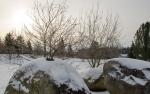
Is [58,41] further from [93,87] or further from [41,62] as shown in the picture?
[41,62]

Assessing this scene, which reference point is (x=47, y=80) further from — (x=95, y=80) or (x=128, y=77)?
(x=95, y=80)

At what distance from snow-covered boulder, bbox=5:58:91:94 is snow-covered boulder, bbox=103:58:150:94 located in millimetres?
2887

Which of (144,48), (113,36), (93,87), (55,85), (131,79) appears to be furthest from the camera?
(144,48)

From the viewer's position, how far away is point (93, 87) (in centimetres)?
1005

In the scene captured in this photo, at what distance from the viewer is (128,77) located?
8.29 metres

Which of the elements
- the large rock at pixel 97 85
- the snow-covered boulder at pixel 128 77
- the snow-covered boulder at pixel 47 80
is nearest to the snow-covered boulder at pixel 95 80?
the large rock at pixel 97 85

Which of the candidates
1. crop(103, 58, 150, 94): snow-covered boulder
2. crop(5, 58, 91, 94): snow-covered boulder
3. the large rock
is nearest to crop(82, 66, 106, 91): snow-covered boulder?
the large rock

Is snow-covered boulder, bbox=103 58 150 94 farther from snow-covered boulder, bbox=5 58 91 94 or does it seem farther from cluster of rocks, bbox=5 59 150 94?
snow-covered boulder, bbox=5 58 91 94

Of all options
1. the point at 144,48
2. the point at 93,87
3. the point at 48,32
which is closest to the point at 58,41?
the point at 48,32

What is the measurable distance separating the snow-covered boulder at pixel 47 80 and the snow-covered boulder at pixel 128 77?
289cm

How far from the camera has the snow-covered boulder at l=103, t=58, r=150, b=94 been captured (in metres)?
7.91

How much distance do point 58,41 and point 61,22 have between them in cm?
127

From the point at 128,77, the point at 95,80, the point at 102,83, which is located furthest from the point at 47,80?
the point at 102,83

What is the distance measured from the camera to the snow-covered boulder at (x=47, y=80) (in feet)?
17.4
